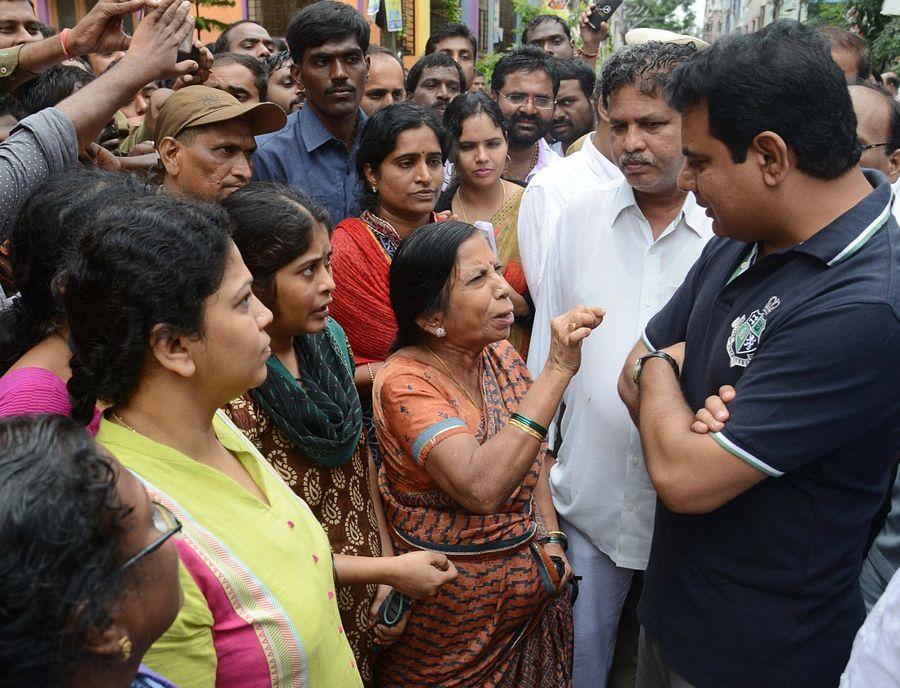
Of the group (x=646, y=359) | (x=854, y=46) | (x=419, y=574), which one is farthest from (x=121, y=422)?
(x=854, y=46)

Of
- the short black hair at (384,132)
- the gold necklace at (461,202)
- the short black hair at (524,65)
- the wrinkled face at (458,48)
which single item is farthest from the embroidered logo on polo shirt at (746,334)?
the wrinkled face at (458,48)

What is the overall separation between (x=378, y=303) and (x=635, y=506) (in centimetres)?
119

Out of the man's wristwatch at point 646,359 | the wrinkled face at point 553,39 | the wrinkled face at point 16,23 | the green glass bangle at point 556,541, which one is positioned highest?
the wrinkled face at point 16,23

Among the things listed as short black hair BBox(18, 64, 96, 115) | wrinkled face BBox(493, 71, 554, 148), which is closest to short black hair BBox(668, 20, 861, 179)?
short black hair BBox(18, 64, 96, 115)

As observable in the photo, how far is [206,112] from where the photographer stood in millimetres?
2902

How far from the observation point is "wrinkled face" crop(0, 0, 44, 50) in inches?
144

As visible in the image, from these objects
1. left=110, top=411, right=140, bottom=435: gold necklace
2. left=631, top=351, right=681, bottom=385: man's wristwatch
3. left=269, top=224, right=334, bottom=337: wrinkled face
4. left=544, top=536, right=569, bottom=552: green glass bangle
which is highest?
left=110, top=411, right=140, bottom=435: gold necklace

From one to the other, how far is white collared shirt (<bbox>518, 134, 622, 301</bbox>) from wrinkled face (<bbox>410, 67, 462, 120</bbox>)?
2.09 metres

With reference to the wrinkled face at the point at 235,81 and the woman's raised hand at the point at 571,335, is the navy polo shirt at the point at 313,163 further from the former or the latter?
the woman's raised hand at the point at 571,335

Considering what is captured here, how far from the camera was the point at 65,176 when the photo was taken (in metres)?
1.90

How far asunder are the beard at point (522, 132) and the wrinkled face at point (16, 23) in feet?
8.67

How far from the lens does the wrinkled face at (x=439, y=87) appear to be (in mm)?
5688

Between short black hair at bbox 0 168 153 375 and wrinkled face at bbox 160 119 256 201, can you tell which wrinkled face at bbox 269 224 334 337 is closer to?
short black hair at bbox 0 168 153 375

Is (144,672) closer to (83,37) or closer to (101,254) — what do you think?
(101,254)
